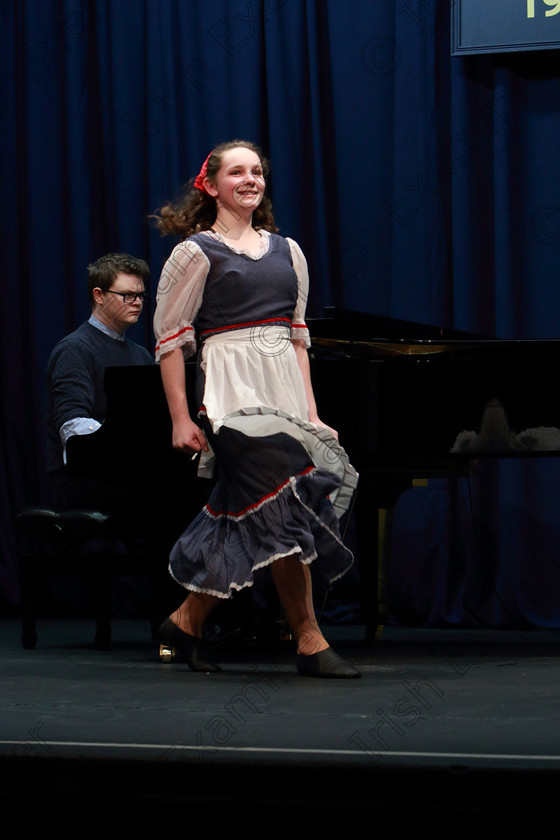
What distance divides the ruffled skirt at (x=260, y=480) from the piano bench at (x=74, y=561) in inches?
35.1

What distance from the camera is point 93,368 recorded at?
3.92m

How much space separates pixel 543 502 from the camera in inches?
179

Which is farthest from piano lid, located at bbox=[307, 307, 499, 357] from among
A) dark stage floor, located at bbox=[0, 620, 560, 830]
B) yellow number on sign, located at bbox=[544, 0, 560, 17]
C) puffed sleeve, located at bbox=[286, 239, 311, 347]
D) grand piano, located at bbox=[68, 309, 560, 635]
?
yellow number on sign, located at bbox=[544, 0, 560, 17]

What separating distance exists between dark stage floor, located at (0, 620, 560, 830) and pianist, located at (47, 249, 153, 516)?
1.07 meters

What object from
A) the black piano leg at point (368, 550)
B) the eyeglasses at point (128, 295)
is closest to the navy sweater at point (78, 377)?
the eyeglasses at point (128, 295)

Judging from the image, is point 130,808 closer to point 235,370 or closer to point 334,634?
point 235,370

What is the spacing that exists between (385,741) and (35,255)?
374 centimetres

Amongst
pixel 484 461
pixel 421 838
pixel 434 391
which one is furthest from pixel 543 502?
pixel 421 838

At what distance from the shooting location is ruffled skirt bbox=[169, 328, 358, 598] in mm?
2740

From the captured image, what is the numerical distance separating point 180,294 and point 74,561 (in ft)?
4.56

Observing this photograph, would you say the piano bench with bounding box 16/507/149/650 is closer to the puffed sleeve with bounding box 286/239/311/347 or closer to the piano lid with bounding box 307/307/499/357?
the piano lid with bounding box 307/307/499/357

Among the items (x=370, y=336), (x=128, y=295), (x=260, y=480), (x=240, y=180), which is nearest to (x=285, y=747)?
(x=260, y=480)

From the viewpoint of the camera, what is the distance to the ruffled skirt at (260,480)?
2740mm

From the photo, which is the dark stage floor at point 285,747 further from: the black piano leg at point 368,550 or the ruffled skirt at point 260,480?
the black piano leg at point 368,550
